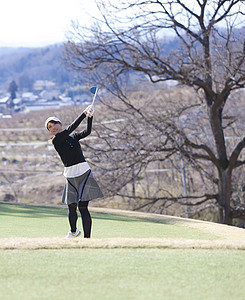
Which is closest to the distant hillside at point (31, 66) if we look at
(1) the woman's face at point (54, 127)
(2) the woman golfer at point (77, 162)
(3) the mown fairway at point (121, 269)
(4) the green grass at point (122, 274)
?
(1) the woman's face at point (54, 127)

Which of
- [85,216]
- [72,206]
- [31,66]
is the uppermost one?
[31,66]

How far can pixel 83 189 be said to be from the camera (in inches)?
303

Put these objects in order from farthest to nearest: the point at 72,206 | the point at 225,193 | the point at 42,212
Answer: the point at 225,193 < the point at 42,212 < the point at 72,206

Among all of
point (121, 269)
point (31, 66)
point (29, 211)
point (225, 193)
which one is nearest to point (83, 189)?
point (121, 269)

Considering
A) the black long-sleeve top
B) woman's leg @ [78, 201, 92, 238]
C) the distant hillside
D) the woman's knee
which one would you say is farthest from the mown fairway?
the distant hillside

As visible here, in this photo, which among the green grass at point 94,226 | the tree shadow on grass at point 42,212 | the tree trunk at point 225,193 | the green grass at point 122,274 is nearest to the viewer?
the green grass at point 122,274

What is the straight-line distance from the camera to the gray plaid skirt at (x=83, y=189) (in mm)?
7668

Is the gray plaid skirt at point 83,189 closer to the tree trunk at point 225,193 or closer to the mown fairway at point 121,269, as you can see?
the mown fairway at point 121,269

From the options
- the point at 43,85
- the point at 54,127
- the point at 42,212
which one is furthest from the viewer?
the point at 43,85

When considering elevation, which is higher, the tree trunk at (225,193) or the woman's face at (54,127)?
the woman's face at (54,127)

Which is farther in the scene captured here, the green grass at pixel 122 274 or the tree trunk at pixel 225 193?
the tree trunk at pixel 225 193

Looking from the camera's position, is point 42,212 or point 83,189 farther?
point 42,212

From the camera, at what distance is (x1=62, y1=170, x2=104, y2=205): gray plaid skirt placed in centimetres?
767

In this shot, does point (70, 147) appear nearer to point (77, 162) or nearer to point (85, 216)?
point (77, 162)
